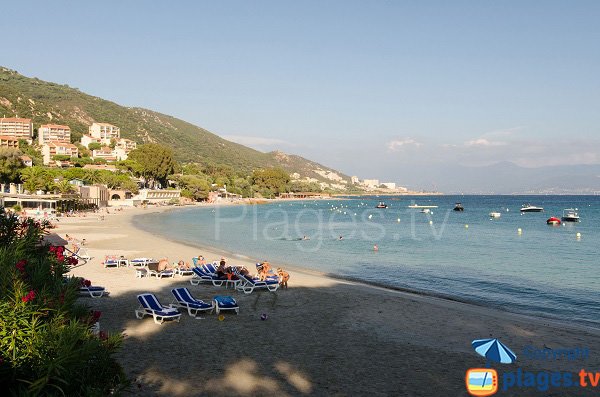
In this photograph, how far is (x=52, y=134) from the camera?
13088 cm

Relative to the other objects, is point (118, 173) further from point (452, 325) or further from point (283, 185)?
point (452, 325)

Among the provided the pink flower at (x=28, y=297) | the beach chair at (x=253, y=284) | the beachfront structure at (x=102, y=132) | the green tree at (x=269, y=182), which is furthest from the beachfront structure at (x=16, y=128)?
the pink flower at (x=28, y=297)

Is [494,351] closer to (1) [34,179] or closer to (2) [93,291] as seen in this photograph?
(2) [93,291]

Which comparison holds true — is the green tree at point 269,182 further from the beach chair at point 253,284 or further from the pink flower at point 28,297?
the pink flower at point 28,297

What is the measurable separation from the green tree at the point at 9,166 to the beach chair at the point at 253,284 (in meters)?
65.3

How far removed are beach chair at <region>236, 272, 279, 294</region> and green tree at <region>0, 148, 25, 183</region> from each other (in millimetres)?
65301

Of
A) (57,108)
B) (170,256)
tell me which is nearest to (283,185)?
(57,108)

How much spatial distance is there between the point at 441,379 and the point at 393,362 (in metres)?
1.16

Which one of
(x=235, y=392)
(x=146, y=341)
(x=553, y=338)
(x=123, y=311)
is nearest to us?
(x=235, y=392)

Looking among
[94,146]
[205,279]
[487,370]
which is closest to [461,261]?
[205,279]

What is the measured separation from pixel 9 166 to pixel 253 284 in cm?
6687

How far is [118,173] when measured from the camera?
10731cm

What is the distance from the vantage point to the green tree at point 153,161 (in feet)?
359

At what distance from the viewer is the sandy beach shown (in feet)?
28.2
